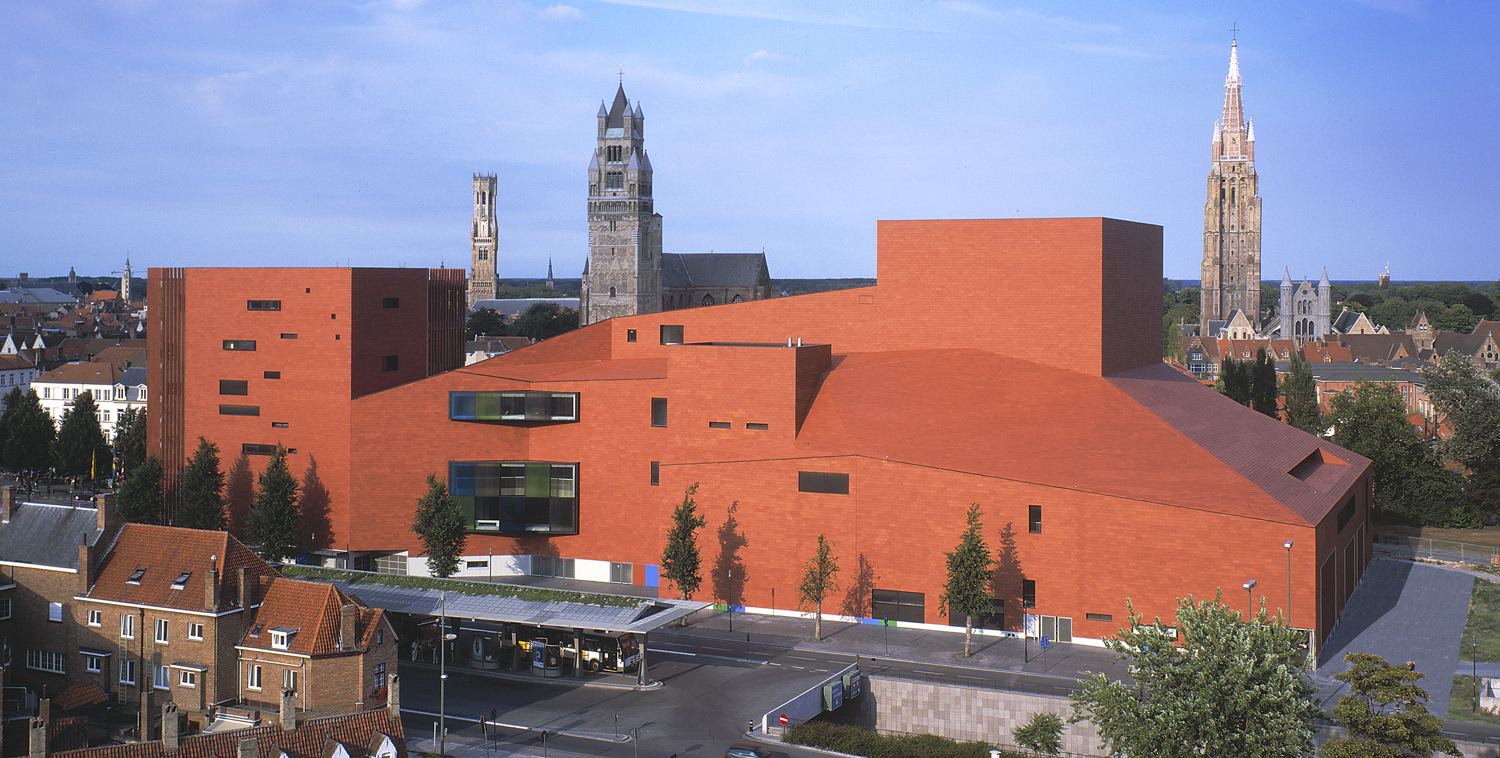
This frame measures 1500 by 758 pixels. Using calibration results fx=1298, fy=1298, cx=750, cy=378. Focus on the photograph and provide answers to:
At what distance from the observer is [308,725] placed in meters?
38.6

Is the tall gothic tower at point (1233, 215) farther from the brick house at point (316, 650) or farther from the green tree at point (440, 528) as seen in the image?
the brick house at point (316, 650)

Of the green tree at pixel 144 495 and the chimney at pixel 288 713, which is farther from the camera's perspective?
the green tree at pixel 144 495

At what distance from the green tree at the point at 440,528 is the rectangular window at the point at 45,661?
19.8 metres

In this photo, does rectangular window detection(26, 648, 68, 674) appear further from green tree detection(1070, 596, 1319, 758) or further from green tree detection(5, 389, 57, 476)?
green tree detection(5, 389, 57, 476)

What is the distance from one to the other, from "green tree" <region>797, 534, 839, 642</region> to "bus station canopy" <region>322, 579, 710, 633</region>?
7064mm

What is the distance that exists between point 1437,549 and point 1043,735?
4731 cm

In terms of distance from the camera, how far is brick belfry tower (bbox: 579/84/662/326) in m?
158

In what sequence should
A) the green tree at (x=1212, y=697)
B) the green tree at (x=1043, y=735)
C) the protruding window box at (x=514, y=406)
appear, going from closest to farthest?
the green tree at (x=1212, y=697)
the green tree at (x=1043, y=735)
the protruding window box at (x=514, y=406)

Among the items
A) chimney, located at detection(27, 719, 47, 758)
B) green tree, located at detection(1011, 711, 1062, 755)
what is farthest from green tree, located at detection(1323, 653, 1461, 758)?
chimney, located at detection(27, 719, 47, 758)

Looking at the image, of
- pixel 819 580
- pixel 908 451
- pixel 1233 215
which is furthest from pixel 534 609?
pixel 1233 215

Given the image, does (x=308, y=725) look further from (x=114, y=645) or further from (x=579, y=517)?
(x=579, y=517)

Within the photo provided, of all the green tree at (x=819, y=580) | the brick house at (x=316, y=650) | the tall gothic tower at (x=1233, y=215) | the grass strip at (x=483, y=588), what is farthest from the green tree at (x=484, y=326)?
the brick house at (x=316, y=650)

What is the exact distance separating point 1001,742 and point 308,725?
2422 cm

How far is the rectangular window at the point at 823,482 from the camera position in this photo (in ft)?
201
